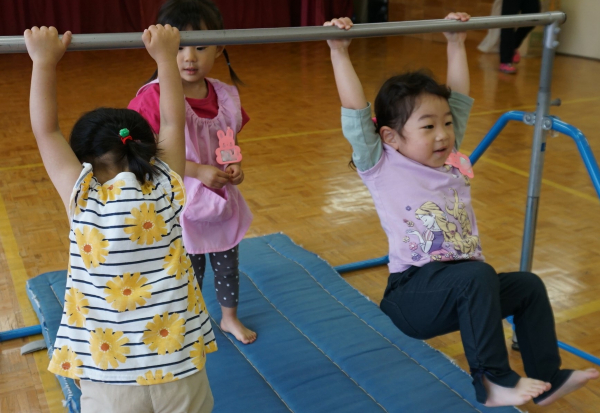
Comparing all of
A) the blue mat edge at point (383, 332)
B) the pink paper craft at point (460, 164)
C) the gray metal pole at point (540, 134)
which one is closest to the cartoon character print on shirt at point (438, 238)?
the pink paper craft at point (460, 164)

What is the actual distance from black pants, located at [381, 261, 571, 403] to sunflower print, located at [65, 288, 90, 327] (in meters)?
0.83

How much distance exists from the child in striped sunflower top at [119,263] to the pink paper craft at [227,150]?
0.66 m

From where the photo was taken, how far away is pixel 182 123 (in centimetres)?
154

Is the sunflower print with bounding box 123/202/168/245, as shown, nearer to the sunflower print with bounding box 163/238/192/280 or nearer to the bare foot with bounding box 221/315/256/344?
the sunflower print with bounding box 163/238/192/280

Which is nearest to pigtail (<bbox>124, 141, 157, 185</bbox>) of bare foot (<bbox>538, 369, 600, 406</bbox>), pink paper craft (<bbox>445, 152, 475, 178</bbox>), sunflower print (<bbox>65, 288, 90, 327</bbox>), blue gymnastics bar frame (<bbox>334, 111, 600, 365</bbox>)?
sunflower print (<bbox>65, 288, 90, 327</bbox>)

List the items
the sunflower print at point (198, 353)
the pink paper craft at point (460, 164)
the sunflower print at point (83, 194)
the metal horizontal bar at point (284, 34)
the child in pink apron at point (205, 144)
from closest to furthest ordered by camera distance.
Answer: the sunflower print at point (83, 194) → the sunflower print at point (198, 353) → the metal horizontal bar at point (284, 34) → the pink paper craft at point (460, 164) → the child in pink apron at point (205, 144)

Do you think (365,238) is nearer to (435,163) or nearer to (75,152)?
(435,163)

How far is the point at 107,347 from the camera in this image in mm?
1376

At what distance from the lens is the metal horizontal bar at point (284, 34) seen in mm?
1602

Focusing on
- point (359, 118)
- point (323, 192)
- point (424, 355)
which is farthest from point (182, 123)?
point (323, 192)

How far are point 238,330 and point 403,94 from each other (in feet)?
3.41

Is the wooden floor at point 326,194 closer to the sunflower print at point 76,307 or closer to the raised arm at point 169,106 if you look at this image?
the sunflower print at point 76,307

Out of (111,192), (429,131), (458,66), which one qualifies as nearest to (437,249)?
(429,131)

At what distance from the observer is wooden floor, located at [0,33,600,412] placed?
2.63m
